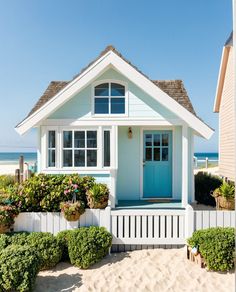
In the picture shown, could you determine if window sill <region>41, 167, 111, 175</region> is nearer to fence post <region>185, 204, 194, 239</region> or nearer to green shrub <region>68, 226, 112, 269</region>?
green shrub <region>68, 226, 112, 269</region>

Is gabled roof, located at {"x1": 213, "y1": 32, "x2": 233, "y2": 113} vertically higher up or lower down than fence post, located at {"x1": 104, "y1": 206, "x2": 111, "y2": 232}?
higher up

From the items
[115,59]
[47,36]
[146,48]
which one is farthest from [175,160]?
[47,36]

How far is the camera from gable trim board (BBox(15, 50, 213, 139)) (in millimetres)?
6441

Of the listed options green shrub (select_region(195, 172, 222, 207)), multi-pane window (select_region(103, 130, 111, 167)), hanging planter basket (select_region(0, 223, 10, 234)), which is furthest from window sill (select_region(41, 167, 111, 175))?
green shrub (select_region(195, 172, 222, 207))

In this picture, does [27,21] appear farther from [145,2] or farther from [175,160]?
[175,160]

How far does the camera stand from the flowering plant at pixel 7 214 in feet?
17.8

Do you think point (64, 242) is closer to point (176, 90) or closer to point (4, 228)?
point (4, 228)

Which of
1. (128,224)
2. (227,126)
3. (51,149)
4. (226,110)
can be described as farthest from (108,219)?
(226,110)

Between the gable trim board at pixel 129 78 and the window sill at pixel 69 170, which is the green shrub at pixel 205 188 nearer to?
the gable trim board at pixel 129 78

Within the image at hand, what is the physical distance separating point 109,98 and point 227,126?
25.2 feet

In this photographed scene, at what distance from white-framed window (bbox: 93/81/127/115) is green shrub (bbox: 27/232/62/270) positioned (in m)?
4.06

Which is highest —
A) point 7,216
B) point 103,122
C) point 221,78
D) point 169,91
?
point 221,78

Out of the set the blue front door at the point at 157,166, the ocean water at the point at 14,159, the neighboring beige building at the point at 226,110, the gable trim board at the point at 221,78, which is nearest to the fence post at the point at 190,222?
the blue front door at the point at 157,166

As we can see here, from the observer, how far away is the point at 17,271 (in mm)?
4109
